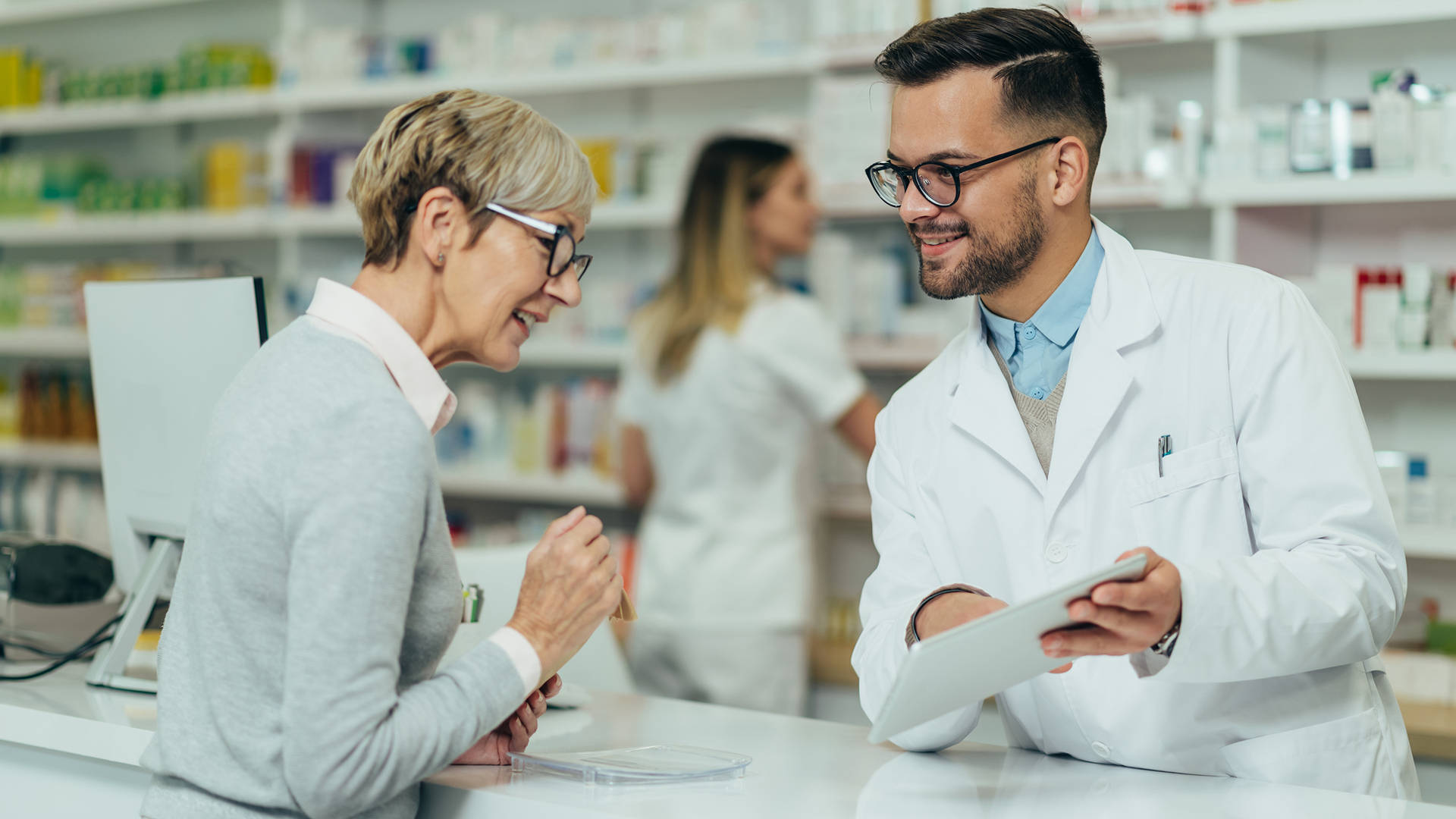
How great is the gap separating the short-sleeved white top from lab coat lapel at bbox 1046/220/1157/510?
1.56m

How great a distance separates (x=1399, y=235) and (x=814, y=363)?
4.98ft

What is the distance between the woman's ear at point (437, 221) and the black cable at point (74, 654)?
95 centimetres

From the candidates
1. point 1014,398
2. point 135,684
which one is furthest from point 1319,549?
point 135,684

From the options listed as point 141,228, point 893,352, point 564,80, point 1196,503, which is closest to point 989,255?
point 1196,503

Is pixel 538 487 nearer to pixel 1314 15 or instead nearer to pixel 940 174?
pixel 1314 15

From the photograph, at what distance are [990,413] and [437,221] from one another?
2.49ft

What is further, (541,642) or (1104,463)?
(1104,463)

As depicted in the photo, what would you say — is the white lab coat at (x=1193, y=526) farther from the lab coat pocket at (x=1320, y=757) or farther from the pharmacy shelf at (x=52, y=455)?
the pharmacy shelf at (x=52, y=455)

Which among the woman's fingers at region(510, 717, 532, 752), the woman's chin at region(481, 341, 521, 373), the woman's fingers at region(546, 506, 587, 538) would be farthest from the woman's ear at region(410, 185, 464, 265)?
the woman's fingers at region(510, 717, 532, 752)

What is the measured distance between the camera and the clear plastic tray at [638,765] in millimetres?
1458

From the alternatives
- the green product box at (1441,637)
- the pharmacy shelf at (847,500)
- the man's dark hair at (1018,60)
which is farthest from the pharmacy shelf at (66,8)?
the green product box at (1441,637)

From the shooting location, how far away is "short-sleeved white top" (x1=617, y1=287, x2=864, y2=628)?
3.29m

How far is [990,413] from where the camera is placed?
5.71 feet

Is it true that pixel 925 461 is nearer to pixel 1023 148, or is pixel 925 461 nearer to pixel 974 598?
pixel 974 598
